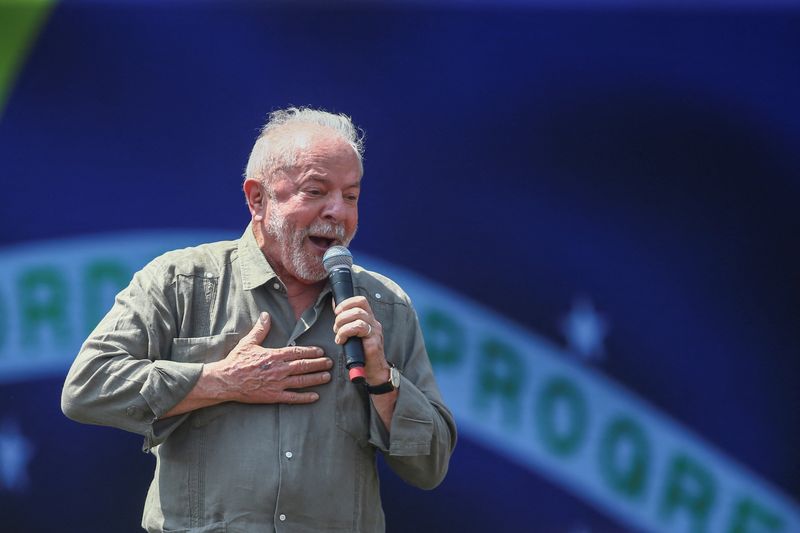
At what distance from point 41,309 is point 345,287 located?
61.6 inches

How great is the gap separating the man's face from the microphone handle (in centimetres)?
15

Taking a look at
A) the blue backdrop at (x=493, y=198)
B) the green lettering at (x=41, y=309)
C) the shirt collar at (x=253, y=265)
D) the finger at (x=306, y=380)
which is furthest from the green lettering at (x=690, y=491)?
the green lettering at (x=41, y=309)

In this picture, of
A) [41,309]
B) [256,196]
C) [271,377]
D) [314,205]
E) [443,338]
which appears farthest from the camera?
[443,338]

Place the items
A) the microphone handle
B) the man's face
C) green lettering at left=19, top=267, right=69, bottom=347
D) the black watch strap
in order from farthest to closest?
green lettering at left=19, top=267, right=69, bottom=347 < the man's face < the black watch strap < the microphone handle

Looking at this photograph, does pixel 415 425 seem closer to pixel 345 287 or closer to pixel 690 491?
pixel 345 287

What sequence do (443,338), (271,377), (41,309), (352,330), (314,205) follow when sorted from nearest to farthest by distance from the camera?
(352,330) → (271,377) → (314,205) → (41,309) → (443,338)

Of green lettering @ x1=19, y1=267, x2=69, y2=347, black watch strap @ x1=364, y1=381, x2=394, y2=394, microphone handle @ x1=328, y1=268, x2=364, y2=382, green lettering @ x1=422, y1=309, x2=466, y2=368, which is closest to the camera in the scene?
microphone handle @ x1=328, y1=268, x2=364, y2=382

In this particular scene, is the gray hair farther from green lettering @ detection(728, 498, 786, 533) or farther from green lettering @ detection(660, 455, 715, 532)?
green lettering @ detection(728, 498, 786, 533)

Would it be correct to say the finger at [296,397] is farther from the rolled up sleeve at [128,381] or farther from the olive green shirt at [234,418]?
the rolled up sleeve at [128,381]

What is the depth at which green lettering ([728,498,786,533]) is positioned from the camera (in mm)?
3865

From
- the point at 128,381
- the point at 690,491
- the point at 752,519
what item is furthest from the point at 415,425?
the point at 752,519

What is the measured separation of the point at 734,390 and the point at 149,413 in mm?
2192

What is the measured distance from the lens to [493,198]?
150 inches

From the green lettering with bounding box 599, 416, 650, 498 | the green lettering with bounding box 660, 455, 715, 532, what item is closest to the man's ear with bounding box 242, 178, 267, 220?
the green lettering with bounding box 599, 416, 650, 498
